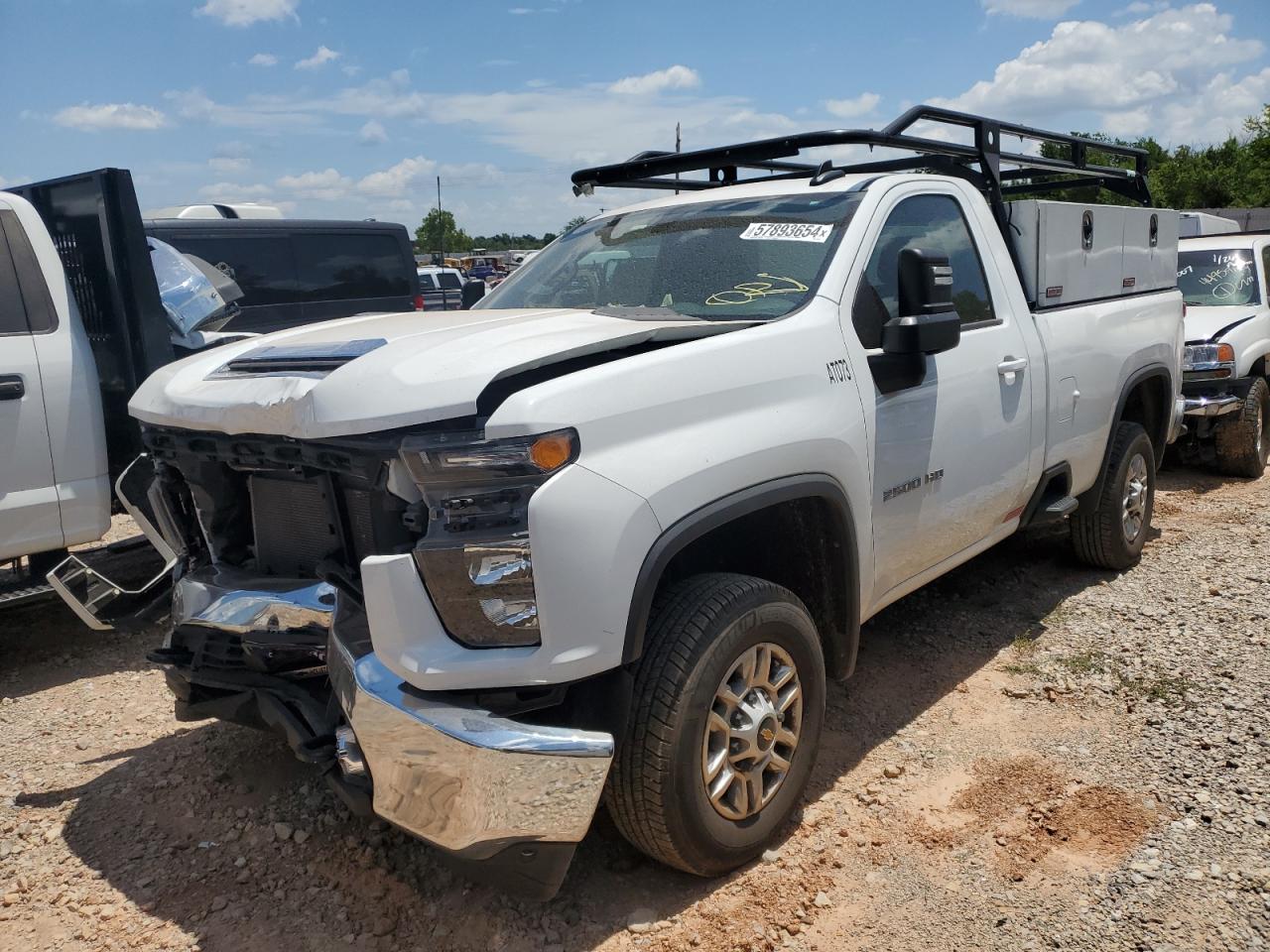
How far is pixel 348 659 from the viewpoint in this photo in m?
2.61

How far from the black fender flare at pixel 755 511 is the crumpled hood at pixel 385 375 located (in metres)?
0.49

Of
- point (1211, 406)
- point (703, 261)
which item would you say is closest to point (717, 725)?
point (703, 261)

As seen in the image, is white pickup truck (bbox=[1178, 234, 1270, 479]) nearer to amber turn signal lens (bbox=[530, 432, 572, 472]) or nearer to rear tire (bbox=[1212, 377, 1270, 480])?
rear tire (bbox=[1212, 377, 1270, 480])

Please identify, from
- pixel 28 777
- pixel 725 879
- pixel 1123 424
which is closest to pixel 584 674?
pixel 725 879

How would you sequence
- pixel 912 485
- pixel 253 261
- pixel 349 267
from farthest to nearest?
pixel 349 267, pixel 253 261, pixel 912 485

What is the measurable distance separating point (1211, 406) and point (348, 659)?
7476 millimetres

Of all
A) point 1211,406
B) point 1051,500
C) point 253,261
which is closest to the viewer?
point 1051,500

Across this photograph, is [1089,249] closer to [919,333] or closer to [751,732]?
[919,333]

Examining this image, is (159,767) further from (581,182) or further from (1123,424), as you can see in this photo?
(1123,424)

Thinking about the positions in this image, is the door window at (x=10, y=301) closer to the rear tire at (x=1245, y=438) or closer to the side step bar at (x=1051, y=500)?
the side step bar at (x=1051, y=500)

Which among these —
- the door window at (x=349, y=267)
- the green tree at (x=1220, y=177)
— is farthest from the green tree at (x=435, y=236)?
the door window at (x=349, y=267)

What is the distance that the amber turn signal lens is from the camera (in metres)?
2.42

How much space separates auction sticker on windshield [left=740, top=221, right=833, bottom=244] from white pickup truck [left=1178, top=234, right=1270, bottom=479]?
18.1ft

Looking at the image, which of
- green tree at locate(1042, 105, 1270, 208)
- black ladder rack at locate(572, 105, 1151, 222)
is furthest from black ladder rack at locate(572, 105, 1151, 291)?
green tree at locate(1042, 105, 1270, 208)
